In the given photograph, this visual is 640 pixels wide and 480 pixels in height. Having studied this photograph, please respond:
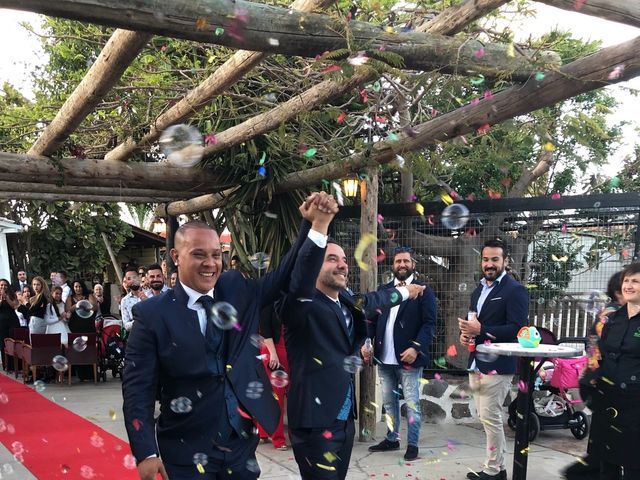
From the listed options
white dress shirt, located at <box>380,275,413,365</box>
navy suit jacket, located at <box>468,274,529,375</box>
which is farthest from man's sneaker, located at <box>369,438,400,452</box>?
navy suit jacket, located at <box>468,274,529,375</box>

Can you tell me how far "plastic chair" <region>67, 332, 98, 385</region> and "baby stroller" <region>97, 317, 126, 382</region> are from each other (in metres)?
0.46

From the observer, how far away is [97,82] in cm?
495

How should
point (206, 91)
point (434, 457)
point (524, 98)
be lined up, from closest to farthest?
point (524, 98) < point (206, 91) < point (434, 457)

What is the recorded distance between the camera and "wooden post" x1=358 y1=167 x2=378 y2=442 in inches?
253

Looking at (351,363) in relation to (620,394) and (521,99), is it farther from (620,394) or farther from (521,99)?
(521,99)

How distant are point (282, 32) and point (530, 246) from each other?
433 centimetres

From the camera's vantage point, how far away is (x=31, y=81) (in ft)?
40.0

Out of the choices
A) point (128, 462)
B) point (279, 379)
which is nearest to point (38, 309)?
point (128, 462)

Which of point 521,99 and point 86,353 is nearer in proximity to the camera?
point 521,99

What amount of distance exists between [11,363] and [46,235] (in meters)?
6.29

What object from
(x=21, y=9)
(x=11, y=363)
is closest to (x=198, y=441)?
(x=21, y=9)

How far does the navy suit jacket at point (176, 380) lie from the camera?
258cm

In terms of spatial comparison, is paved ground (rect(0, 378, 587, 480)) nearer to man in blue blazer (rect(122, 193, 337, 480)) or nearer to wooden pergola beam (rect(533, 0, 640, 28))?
man in blue blazer (rect(122, 193, 337, 480))

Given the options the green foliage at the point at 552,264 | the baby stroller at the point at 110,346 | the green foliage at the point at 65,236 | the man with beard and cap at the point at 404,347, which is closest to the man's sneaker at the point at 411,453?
the man with beard and cap at the point at 404,347
